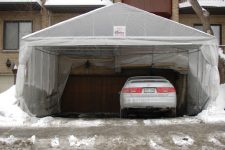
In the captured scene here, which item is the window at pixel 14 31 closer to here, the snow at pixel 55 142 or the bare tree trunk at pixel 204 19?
the bare tree trunk at pixel 204 19

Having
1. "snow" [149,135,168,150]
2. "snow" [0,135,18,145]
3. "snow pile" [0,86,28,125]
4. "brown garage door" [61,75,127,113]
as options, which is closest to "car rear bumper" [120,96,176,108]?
"snow pile" [0,86,28,125]

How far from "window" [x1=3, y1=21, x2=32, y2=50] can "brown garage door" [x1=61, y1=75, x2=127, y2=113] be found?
3.82m

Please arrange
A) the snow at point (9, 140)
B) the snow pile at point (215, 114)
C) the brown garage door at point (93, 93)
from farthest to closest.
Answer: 1. the brown garage door at point (93, 93)
2. the snow pile at point (215, 114)
3. the snow at point (9, 140)

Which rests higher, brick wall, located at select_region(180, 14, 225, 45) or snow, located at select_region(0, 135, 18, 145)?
brick wall, located at select_region(180, 14, 225, 45)

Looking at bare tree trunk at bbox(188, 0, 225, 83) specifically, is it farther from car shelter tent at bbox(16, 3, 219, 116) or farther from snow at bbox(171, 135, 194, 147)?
snow at bbox(171, 135, 194, 147)

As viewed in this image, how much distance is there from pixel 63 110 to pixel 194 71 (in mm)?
7706

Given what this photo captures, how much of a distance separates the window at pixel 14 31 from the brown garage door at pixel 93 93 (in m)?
3.82

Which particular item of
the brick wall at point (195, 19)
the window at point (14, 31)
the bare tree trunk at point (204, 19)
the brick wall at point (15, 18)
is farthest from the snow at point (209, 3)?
the window at point (14, 31)

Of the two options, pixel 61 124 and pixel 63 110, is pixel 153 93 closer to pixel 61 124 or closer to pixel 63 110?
pixel 61 124

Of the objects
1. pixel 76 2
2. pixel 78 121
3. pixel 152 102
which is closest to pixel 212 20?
pixel 76 2

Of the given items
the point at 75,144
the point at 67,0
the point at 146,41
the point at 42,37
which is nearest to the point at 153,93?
the point at 146,41

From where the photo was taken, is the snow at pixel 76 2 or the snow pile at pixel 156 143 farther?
the snow at pixel 76 2

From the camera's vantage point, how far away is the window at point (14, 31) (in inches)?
971

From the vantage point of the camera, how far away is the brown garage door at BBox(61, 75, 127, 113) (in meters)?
23.5
